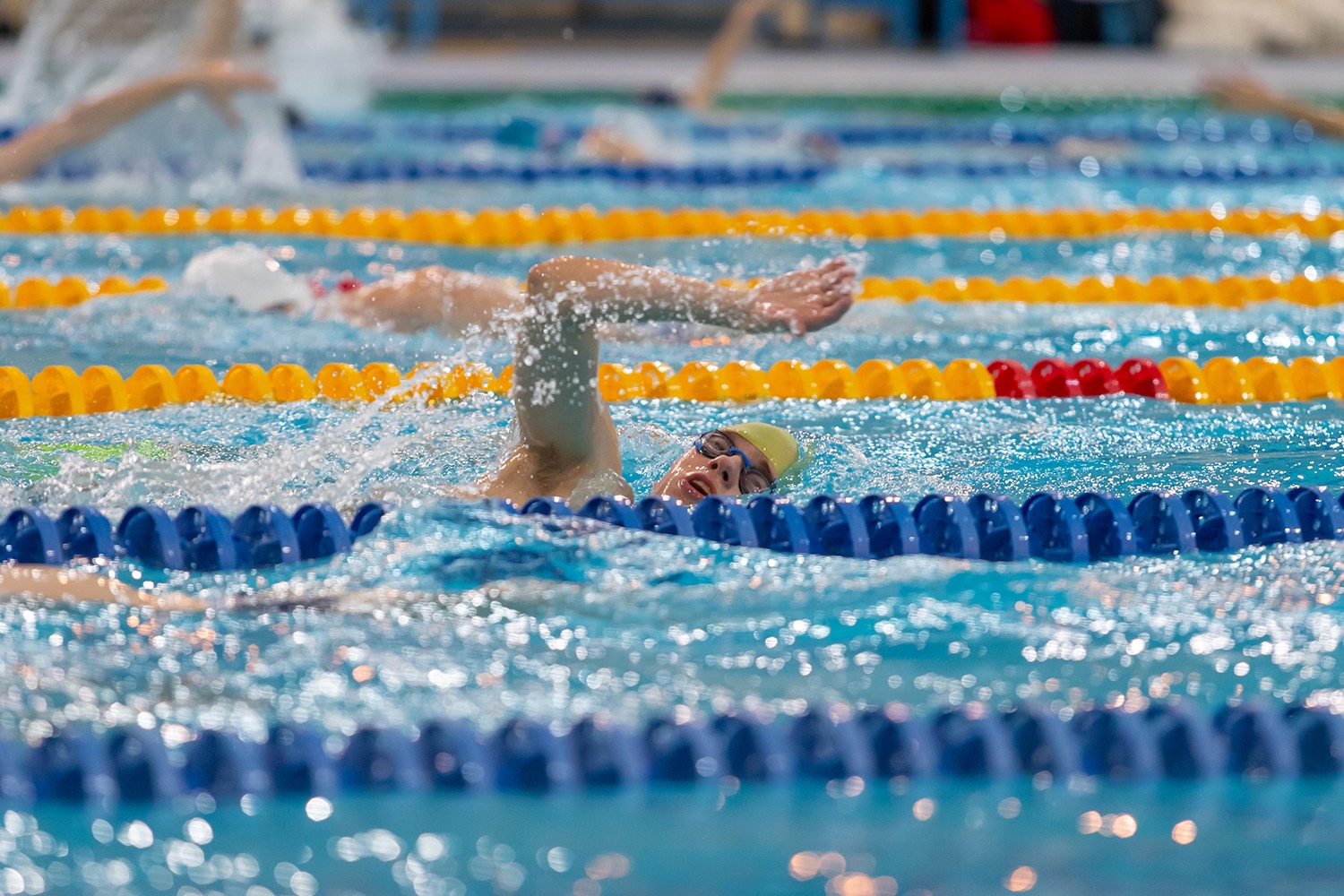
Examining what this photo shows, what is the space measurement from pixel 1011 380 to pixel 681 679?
2.00 metres

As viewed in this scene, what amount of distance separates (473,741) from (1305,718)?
102 centimetres

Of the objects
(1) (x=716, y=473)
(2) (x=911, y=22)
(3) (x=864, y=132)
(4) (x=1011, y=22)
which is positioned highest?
(2) (x=911, y=22)

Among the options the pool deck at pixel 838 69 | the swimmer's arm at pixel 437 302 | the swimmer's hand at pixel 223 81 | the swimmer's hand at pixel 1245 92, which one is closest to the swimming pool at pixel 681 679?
the swimmer's arm at pixel 437 302

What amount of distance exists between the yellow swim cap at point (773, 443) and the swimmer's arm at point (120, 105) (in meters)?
2.45

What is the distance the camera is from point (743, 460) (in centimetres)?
303

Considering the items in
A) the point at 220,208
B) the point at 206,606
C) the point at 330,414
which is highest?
the point at 220,208

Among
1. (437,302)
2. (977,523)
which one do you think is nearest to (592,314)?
(977,523)

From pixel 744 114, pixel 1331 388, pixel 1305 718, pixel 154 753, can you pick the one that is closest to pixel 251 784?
pixel 154 753

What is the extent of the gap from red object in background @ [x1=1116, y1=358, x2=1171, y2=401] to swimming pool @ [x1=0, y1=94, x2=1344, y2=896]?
97 millimetres

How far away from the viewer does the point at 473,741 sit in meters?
1.90

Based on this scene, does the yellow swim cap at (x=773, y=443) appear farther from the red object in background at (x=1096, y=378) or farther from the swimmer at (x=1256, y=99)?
the swimmer at (x=1256, y=99)

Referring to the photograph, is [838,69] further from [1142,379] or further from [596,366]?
[596,366]

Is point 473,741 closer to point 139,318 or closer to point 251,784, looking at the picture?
point 251,784

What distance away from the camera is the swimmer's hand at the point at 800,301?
2582mm
